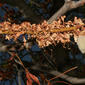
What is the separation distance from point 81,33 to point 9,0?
170 centimetres

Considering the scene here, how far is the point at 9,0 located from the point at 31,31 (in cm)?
143

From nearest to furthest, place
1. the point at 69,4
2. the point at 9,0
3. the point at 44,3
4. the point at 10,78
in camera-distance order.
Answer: the point at 69,4, the point at 9,0, the point at 10,78, the point at 44,3

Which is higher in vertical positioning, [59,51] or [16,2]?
[16,2]

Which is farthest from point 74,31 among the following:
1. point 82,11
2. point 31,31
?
point 82,11

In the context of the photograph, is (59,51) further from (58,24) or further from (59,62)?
(58,24)

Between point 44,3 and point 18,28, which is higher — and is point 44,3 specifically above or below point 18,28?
above

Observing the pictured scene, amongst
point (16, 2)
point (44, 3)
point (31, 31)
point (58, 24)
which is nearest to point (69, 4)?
point (58, 24)

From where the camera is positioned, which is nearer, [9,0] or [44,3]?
[9,0]

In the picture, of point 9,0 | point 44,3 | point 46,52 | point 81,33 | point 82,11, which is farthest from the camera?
point 44,3

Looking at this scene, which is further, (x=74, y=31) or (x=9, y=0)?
(x=9, y=0)

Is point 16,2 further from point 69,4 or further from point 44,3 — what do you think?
point 44,3

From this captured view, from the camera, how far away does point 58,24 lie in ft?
3.61

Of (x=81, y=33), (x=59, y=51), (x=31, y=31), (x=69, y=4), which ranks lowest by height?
(x=59, y=51)

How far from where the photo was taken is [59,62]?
337 centimetres
